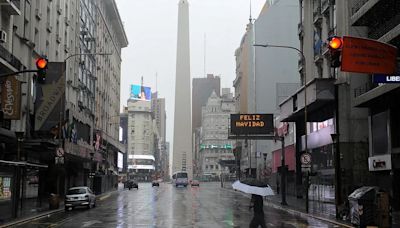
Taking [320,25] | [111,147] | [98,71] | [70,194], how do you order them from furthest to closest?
[111,147]
[98,71]
[320,25]
[70,194]

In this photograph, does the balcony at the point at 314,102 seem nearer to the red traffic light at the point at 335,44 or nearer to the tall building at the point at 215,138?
the red traffic light at the point at 335,44

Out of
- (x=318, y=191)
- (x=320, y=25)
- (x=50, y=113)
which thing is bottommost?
(x=318, y=191)

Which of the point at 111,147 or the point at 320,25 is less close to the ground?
the point at 320,25

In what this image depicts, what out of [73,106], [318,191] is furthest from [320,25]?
[73,106]

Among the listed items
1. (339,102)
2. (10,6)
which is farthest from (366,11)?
(10,6)

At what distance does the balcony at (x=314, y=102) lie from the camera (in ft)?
128

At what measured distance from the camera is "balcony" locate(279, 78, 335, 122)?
3916 centimetres

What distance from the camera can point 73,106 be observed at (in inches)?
2372

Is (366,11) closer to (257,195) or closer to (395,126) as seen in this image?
(395,126)

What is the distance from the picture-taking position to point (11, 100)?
31.4 m

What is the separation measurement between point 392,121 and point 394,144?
1.43 metres

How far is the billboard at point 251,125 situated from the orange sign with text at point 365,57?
152 ft

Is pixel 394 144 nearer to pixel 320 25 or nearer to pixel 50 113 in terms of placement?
pixel 320 25

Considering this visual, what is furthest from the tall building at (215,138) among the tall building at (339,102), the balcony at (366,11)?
Result: the balcony at (366,11)
